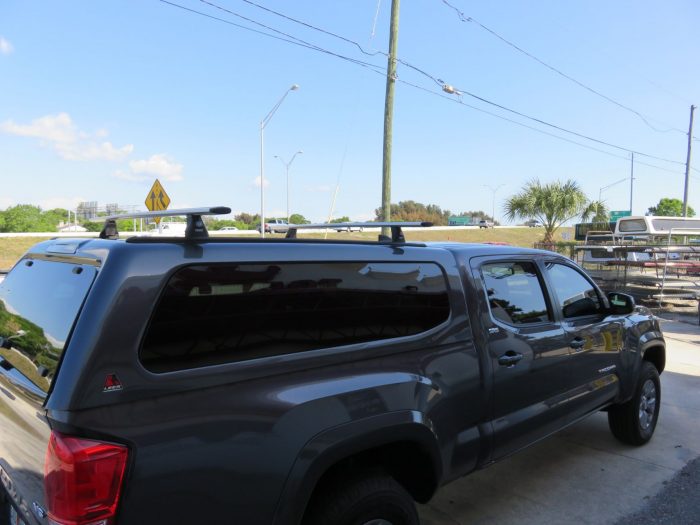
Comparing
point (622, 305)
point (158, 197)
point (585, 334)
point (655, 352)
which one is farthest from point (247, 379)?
point (158, 197)

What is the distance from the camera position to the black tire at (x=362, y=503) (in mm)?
2131

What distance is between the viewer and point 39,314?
2078 millimetres

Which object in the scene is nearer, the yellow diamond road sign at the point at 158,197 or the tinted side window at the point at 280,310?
the tinted side window at the point at 280,310

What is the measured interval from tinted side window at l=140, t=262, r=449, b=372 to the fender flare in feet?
1.19

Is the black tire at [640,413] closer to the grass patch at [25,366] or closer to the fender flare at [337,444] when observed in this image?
the fender flare at [337,444]

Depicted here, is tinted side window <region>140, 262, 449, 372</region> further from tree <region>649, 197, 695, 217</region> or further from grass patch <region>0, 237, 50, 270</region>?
tree <region>649, 197, 695, 217</region>

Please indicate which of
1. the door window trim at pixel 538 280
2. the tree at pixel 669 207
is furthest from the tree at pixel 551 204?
the tree at pixel 669 207

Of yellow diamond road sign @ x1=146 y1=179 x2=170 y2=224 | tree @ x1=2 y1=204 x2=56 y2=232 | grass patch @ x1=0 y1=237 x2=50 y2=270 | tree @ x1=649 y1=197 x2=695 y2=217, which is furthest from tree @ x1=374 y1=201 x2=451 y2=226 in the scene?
yellow diamond road sign @ x1=146 y1=179 x2=170 y2=224

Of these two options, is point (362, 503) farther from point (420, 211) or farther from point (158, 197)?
point (420, 211)

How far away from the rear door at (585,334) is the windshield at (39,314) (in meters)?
3.00

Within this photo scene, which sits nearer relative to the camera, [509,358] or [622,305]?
[509,358]

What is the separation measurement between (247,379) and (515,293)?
2087 millimetres

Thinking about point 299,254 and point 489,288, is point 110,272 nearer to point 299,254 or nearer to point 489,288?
point 299,254

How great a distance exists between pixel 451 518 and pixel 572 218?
23.6m
